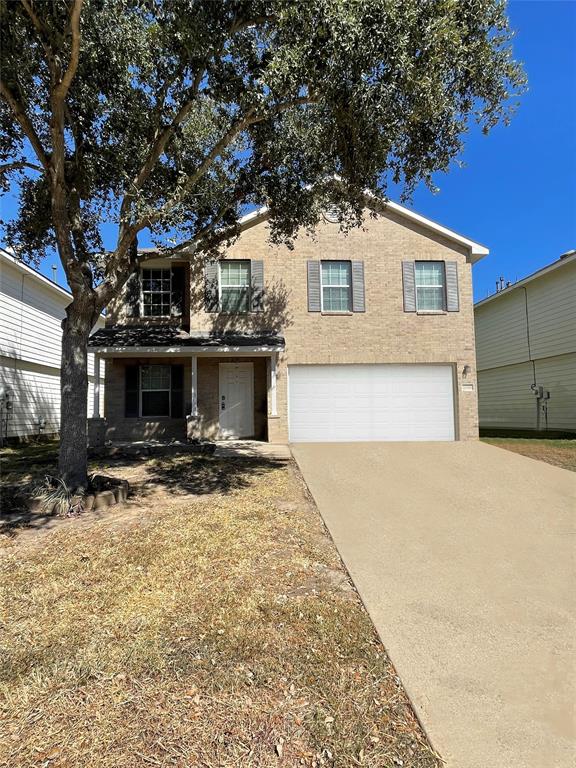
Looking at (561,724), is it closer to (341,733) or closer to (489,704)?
(489,704)

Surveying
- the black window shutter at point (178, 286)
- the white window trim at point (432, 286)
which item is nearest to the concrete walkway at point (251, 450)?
the black window shutter at point (178, 286)

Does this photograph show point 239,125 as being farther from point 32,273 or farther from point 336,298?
point 32,273

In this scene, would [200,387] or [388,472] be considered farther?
[200,387]

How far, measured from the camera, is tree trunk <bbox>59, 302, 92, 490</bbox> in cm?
652

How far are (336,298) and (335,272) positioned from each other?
80 cm

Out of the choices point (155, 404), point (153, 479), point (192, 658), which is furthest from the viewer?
point (155, 404)

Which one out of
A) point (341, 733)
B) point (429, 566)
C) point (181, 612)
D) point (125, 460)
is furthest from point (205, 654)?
point (125, 460)

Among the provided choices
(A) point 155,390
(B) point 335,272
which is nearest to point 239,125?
(B) point 335,272

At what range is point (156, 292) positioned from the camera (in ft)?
46.8

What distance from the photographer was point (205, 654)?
2912 millimetres

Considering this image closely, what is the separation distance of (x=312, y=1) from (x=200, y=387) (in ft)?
33.2

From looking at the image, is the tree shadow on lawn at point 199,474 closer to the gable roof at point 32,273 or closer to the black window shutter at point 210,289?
the black window shutter at point 210,289

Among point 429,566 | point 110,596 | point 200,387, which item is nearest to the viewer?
point 110,596

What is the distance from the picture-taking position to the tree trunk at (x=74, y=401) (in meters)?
6.52
